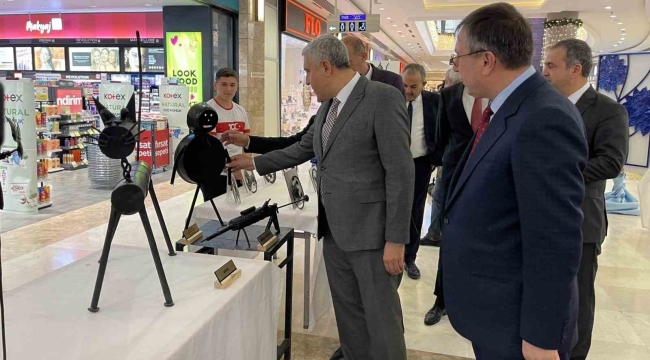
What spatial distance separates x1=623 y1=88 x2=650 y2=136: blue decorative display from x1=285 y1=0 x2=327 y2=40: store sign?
655 cm

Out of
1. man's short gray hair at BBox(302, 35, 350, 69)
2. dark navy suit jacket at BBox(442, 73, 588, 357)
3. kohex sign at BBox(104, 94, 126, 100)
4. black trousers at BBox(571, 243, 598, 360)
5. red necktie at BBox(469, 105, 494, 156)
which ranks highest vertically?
man's short gray hair at BBox(302, 35, 350, 69)

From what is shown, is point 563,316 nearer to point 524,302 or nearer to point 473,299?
point 524,302

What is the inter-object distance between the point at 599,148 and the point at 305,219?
1456 millimetres

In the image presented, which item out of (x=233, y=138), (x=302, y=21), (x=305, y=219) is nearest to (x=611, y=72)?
(x=302, y=21)

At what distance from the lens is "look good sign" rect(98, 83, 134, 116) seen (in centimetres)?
724

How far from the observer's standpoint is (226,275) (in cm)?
157

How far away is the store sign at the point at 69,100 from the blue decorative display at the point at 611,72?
961cm

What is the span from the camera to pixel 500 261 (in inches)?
47.3

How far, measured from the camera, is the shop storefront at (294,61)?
10.6 meters

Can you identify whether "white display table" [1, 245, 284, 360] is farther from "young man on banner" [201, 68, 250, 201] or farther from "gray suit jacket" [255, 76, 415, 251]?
"young man on banner" [201, 68, 250, 201]

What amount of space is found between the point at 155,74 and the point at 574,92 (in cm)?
1135

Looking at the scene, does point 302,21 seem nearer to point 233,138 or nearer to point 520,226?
point 233,138

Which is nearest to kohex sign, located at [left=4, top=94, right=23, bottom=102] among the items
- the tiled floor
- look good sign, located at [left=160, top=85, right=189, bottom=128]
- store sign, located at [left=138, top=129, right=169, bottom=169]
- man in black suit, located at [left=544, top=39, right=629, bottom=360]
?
the tiled floor

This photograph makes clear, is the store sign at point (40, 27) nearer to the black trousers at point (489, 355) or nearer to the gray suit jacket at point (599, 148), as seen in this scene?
the gray suit jacket at point (599, 148)
